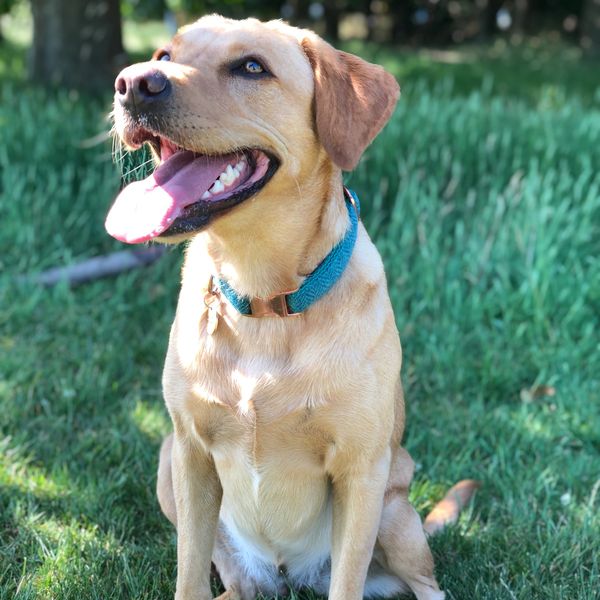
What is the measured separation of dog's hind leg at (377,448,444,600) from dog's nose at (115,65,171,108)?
1.37m

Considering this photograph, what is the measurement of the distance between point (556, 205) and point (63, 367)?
281 cm

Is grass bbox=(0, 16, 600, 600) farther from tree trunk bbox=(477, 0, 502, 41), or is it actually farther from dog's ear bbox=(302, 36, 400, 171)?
tree trunk bbox=(477, 0, 502, 41)

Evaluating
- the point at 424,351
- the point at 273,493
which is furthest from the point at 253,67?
the point at 424,351

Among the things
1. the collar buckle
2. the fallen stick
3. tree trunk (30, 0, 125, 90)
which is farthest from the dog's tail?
tree trunk (30, 0, 125, 90)

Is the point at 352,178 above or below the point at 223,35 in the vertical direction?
below

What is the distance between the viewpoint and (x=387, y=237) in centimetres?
483

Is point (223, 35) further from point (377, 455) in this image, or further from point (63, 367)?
point (63, 367)

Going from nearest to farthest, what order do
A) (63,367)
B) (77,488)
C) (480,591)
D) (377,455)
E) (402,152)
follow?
1. (377,455)
2. (480,591)
3. (77,488)
4. (63,367)
5. (402,152)

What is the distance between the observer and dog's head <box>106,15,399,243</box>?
2.06m

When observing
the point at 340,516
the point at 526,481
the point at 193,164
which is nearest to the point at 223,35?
the point at 193,164

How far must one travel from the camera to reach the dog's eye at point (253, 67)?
2213mm

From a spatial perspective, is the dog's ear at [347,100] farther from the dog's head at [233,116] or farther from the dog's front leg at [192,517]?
the dog's front leg at [192,517]

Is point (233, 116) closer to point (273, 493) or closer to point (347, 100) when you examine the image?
point (347, 100)

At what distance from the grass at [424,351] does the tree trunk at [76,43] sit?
117 cm
